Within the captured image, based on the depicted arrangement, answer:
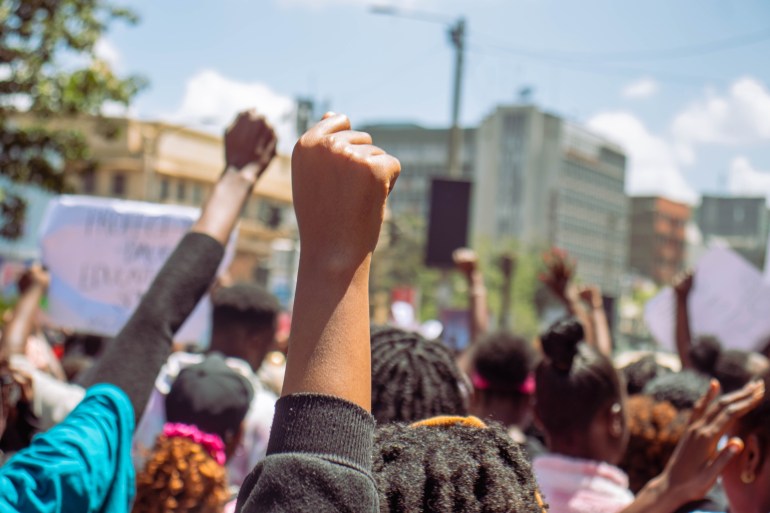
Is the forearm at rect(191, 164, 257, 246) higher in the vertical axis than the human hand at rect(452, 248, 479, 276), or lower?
higher

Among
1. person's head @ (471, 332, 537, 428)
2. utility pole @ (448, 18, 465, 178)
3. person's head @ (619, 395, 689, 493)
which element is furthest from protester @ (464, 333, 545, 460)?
utility pole @ (448, 18, 465, 178)

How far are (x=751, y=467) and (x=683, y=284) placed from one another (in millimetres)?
3463

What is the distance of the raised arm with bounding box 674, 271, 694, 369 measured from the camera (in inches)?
203

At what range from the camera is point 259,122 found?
241 centimetres

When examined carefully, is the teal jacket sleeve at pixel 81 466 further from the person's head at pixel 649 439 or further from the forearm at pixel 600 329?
the forearm at pixel 600 329

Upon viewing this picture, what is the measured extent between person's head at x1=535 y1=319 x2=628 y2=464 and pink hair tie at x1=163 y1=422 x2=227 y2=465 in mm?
998

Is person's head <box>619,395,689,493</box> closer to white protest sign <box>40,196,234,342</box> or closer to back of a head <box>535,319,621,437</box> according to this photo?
back of a head <box>535,319,621,437</box>

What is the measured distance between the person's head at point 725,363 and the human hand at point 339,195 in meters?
3.70

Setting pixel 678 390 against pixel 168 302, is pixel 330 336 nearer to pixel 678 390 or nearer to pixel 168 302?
pixel 168 302

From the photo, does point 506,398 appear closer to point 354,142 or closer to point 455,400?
point 455,400

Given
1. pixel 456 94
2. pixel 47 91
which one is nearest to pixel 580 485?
pixel 47 91

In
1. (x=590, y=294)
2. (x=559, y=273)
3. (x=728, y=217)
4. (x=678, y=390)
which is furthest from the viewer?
(x=728, y=217)

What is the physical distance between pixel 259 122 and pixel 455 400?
2.75ft

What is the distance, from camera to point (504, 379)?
4.26 m
